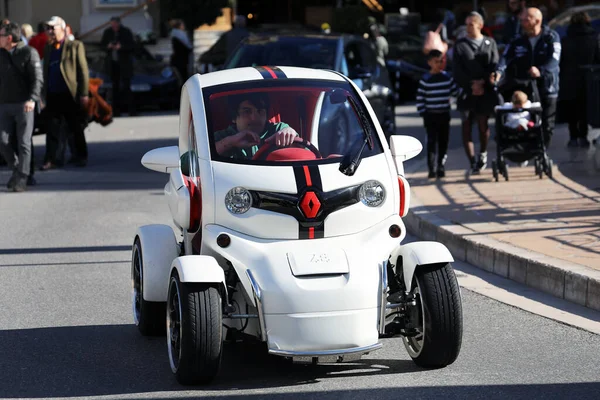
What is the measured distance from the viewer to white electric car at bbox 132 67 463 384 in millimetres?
6395

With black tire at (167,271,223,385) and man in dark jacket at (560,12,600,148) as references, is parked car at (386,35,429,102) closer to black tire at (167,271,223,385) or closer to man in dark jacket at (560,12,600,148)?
man in dark jacket at (560,12,600,148)

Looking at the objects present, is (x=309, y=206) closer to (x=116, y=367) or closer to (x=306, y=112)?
(x=306, y=112)

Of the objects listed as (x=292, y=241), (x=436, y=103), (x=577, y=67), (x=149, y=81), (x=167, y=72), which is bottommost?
(x=149, y=81)

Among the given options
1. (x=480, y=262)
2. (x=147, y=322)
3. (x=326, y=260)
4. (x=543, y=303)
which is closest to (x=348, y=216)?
(x=326, y=260)

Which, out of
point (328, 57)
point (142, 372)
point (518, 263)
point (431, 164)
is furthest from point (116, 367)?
point (328, 57)

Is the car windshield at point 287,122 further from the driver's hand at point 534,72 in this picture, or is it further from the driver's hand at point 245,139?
the driver's hand at point 534,72

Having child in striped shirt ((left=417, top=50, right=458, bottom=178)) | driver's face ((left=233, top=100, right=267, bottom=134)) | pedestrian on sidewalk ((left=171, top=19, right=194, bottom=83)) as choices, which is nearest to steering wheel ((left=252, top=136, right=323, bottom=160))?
driver's face ((left=233, top=100, right=267, bottom=134))

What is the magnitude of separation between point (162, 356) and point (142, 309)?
19.1 inches

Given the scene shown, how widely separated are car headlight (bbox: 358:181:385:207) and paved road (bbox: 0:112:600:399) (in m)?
0.91

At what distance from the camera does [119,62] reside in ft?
82.8

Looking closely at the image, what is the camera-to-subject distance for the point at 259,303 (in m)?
6.41

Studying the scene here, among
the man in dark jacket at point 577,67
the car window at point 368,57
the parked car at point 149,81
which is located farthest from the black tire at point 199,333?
the parked car at point 149,81

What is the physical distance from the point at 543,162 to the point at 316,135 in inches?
276

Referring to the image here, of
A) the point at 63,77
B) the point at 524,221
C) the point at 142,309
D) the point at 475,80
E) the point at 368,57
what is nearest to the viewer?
the point at 142,309
